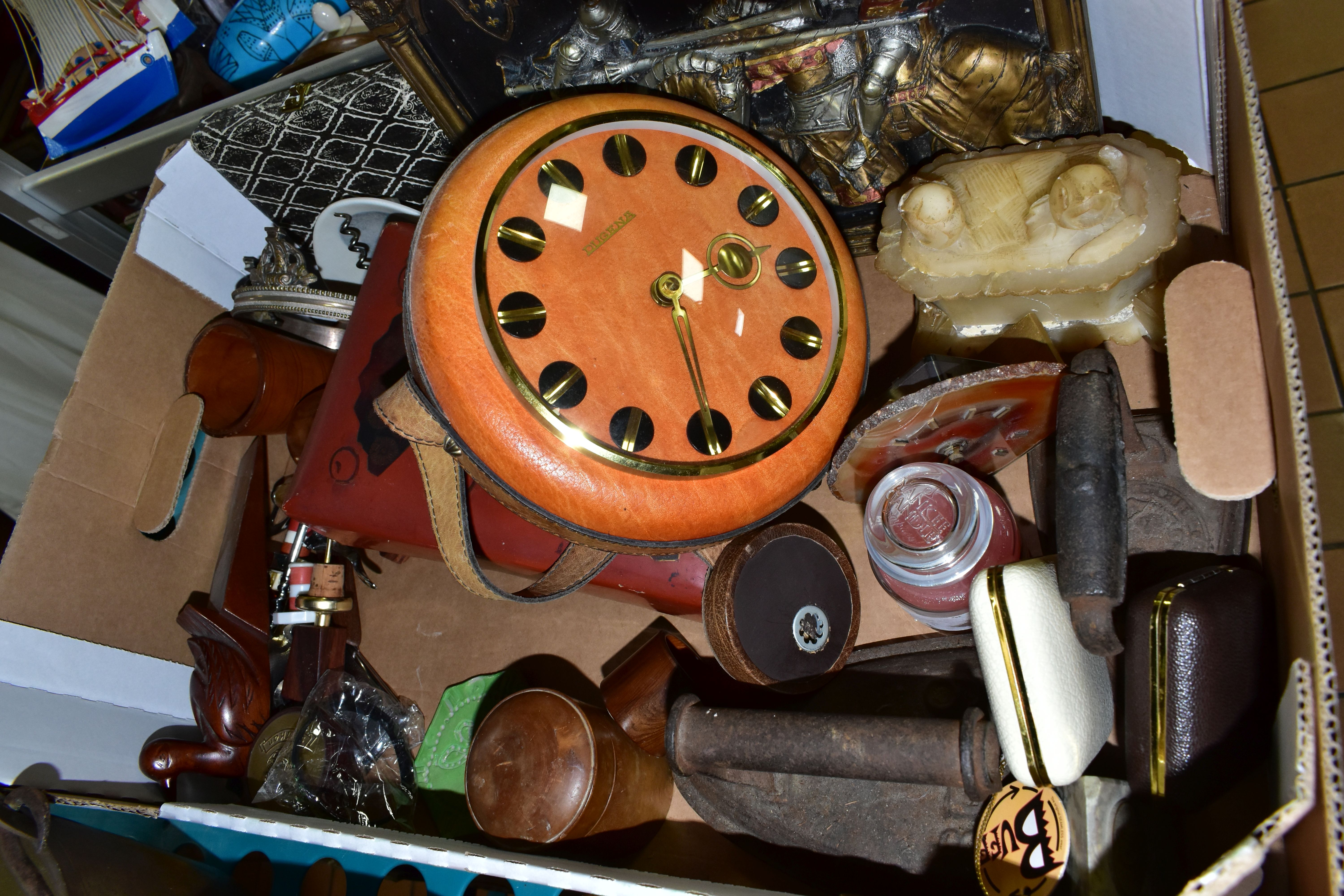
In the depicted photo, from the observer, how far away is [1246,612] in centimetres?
111

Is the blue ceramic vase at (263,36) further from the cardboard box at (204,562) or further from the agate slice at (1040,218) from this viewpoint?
the agate slice at (1040,218)

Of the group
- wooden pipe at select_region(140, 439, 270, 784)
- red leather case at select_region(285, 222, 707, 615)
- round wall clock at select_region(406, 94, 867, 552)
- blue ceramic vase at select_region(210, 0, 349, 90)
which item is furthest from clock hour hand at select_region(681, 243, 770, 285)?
blue ceramic vase at select_region(210, 0, 349, 90)

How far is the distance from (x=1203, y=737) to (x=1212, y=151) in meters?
1.14

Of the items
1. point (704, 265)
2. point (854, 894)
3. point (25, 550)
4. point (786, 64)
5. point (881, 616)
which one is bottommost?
point (854, 894)

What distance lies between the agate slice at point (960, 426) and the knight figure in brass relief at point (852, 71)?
54cm

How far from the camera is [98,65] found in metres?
2.38

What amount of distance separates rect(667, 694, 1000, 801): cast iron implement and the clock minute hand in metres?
0.46

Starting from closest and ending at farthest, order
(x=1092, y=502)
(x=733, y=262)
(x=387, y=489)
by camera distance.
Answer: (x=1092, y=502), (x=733, y=262), (x=387, y=489)

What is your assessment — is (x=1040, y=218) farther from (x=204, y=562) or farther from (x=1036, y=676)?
(x=204, y=562)

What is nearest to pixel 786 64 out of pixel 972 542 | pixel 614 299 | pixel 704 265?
pixel 704 265

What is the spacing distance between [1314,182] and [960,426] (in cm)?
63

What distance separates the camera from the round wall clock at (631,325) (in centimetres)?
126

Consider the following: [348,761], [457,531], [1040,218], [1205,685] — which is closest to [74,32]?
[457,531]

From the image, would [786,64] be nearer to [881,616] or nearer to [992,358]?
[992,358]
